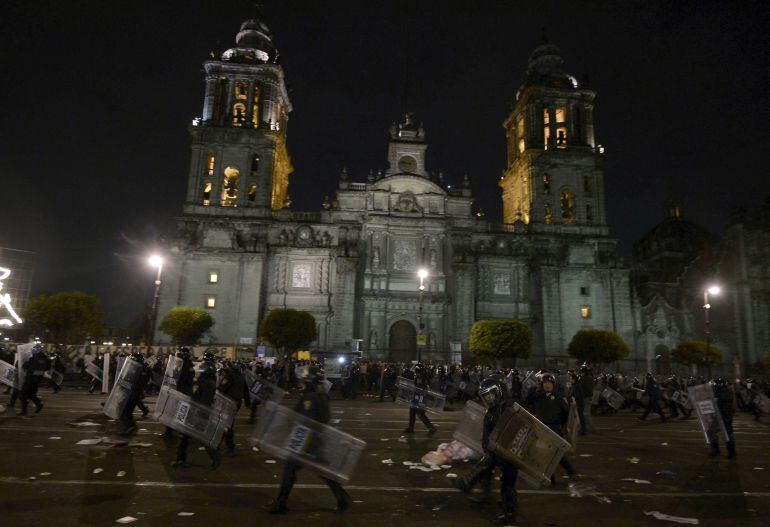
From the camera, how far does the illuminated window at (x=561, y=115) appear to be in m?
52.4

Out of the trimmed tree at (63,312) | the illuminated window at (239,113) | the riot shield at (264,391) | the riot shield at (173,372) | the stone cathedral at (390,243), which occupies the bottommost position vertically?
the riot shield at (264,391)

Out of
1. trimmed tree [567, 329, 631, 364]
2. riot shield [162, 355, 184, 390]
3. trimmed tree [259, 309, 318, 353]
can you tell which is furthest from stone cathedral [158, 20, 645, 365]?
riot shield [162, 355, 184, 390]

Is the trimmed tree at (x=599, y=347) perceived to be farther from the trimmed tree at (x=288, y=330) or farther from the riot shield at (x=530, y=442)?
the riot shield at (x=530, y=442)

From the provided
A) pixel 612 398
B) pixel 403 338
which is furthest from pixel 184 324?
pixel 612 398

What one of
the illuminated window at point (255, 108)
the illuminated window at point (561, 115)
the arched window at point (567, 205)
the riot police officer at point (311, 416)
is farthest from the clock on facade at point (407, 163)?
the riot police officer at point (311, 416)

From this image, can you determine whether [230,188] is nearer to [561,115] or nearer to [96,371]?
[96,371]

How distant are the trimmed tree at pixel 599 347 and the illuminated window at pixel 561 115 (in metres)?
23.4

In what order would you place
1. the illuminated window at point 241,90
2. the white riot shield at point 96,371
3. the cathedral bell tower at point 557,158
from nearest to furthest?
the white riot shield at point 96,371 → the illuminated window at point 241,90 → the cathedral bell tower at point 557,158

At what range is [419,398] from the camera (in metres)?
13.0

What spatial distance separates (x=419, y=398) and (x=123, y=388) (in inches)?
283

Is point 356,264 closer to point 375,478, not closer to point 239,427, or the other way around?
point 239,427

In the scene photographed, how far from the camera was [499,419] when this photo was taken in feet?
22.1

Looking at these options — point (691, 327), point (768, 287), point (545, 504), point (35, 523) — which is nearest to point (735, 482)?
point (545, 504)

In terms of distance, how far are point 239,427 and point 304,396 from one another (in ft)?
26.3
